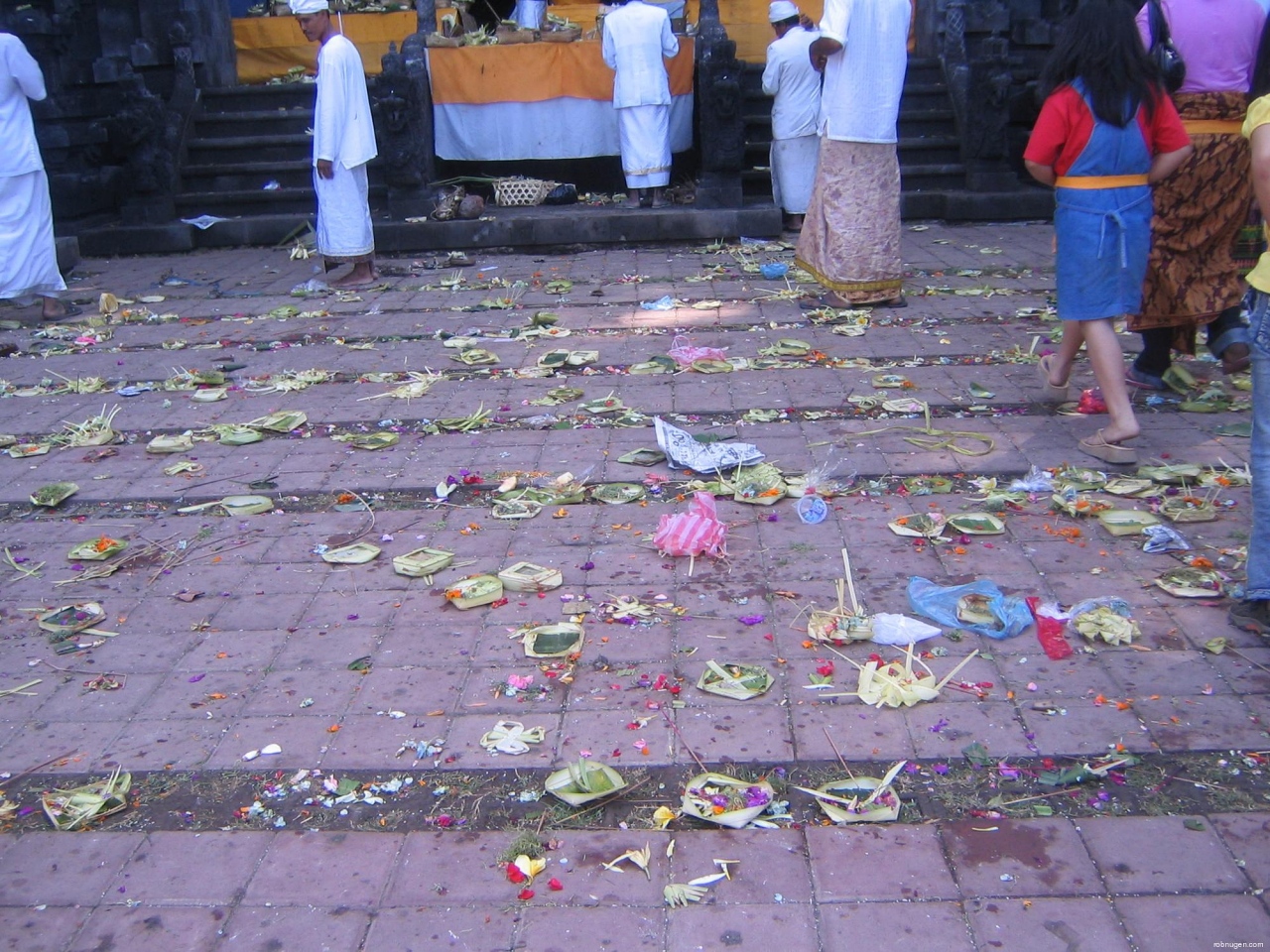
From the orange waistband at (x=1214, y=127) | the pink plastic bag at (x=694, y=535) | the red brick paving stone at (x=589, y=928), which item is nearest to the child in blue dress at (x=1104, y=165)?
the orange waistband at (x=1214, y=127)

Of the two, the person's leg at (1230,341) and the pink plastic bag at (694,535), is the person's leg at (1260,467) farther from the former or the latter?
the person's leg at (1230,341)

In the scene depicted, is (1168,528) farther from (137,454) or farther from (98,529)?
(137,454)

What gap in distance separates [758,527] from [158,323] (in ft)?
17.1

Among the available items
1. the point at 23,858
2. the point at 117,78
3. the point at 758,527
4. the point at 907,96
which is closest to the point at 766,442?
the point at 758,527

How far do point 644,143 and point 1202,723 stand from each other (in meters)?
8.08

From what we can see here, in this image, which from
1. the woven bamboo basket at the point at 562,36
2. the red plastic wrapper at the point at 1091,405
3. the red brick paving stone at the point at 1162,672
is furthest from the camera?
the woven bamboo basket at the point at 562,36

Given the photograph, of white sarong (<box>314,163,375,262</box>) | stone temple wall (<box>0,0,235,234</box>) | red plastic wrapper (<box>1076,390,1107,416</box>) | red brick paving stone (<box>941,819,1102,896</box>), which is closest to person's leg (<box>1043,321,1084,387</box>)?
red plastic wrapper (<box>1076,390,1107,416</box>)

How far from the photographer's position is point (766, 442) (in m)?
5.01

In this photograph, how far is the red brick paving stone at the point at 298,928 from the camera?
2.37 meters

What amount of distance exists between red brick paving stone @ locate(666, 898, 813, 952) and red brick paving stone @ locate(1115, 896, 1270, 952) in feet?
1.91

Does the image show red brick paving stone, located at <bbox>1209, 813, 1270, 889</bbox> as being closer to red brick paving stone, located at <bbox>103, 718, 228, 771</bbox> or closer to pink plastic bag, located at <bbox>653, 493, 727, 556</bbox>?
pink plastic bag, located at <bbox>653, 493, 727, 556</bbox>

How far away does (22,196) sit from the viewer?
7777mm

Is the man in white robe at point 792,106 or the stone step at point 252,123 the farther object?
the stone step at point 252,123

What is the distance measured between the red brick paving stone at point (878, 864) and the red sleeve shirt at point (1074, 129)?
2.92m
